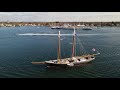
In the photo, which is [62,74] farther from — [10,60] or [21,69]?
[10,60]

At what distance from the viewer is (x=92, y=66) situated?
26.4 feet
